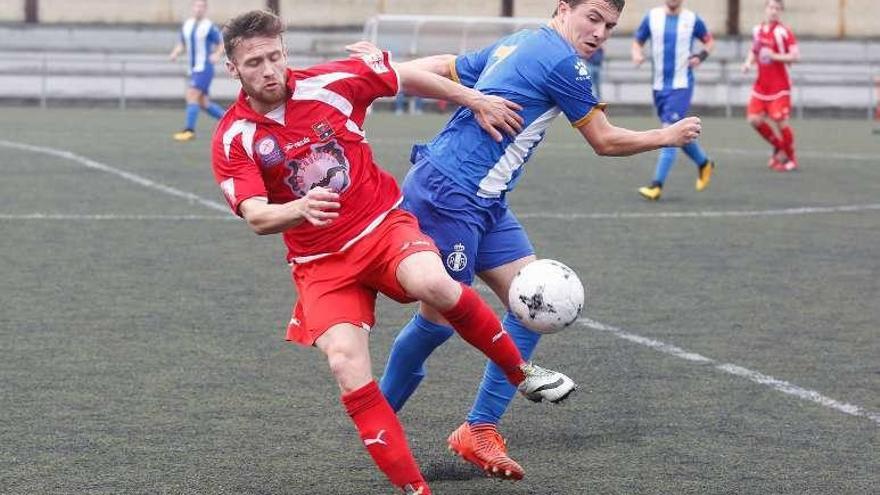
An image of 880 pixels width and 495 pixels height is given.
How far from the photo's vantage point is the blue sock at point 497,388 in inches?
225

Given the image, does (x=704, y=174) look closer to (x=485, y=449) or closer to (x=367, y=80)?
(x=485, y=449)

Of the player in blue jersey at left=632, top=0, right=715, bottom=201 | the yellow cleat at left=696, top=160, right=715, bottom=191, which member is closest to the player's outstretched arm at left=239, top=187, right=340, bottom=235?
the player in blue jersey at left=632, top=0, right=715, bottom=201

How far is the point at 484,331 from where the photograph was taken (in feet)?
17.1

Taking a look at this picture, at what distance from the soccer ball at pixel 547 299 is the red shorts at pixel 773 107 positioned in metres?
13.3

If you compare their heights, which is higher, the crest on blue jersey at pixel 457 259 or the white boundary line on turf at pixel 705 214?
the crest on blue jersey at pixel 457 259

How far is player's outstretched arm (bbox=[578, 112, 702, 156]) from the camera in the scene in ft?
18.2

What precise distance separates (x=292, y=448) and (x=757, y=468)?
1.65 metres

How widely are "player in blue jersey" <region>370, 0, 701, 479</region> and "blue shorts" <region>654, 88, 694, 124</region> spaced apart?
381 inches

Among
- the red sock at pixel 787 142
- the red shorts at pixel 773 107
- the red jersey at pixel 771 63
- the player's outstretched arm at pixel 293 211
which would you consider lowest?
the red sock at pixel 787 142

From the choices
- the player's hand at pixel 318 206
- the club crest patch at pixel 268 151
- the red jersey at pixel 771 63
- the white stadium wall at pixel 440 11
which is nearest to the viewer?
the player's hand at pixel 318 206

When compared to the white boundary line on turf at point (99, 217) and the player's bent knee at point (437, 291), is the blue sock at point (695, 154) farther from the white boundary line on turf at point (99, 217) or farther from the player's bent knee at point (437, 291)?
the player's bent knee at point (437, 291)

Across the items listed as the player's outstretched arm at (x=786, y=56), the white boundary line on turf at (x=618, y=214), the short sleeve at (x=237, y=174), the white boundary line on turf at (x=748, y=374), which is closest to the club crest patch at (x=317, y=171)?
the short sleeve at (x=237, y=174)

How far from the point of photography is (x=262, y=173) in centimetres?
515

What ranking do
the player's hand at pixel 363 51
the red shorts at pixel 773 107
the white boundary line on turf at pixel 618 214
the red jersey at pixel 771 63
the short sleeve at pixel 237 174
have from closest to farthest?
the short sleeve at pixel 237 174 → the player's hand at pixel 363 51 → the white boundary line on turf at pixel 618 214 → the red shorts at pixel 773 107 → the red jersey at pixel 771 63
